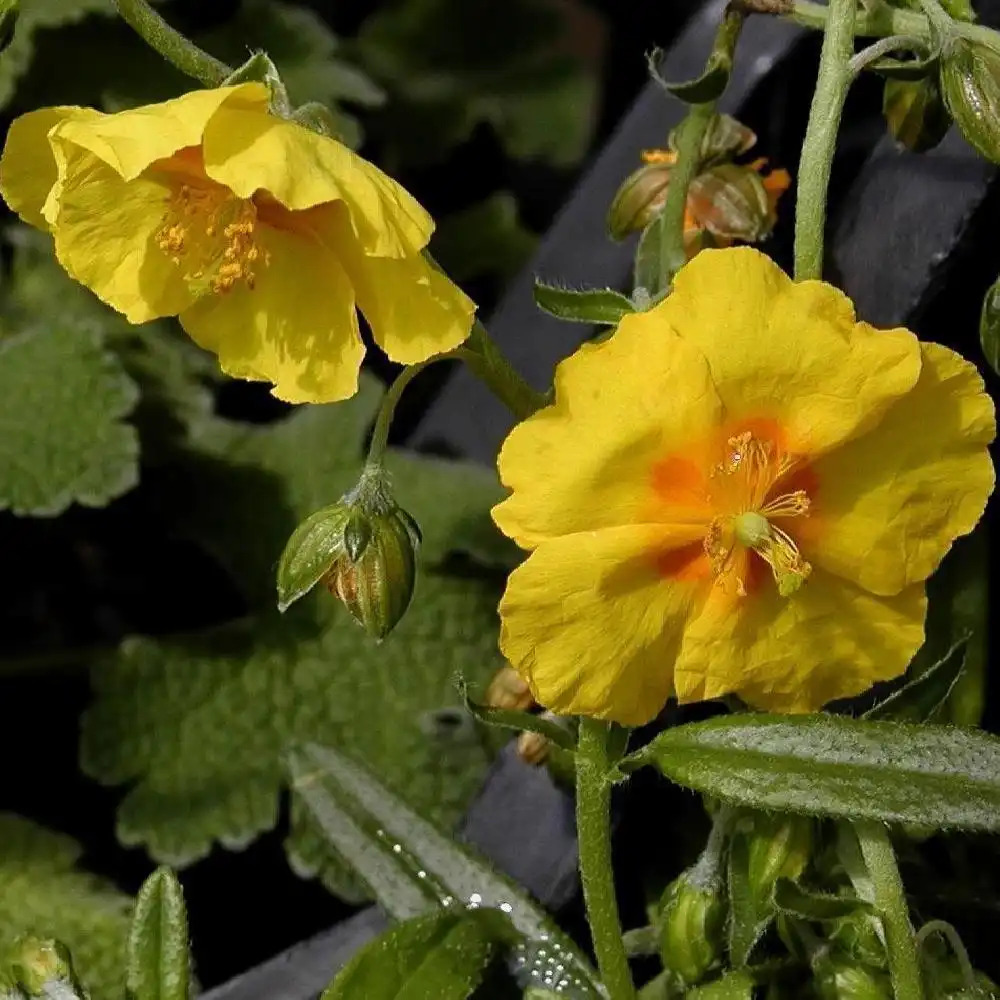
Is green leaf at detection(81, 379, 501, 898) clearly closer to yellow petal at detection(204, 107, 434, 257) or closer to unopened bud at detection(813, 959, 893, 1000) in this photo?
unopened bud at detection(813, 959, 893, 1000)

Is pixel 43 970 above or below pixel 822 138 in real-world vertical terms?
below

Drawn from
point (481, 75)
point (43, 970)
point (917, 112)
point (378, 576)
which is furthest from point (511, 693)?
Answer: point (481, 75)

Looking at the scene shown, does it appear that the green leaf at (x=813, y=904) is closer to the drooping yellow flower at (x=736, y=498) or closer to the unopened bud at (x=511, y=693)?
the drooping yellow flower at (x=736, y=498)

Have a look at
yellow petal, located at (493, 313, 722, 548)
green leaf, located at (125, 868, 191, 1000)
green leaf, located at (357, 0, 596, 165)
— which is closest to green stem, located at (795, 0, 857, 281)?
yellow petal, located at (493, 313, 722, 548)

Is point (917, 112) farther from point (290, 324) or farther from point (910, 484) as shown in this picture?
point (290, 324)

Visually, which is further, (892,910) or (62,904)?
(62,904)

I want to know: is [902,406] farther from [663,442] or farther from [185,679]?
[185,679]
